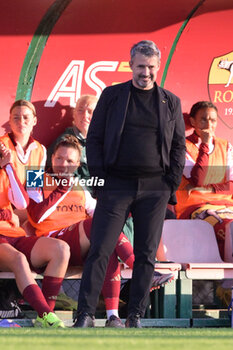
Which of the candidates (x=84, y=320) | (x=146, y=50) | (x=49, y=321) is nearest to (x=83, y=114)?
(x=146, y=50)

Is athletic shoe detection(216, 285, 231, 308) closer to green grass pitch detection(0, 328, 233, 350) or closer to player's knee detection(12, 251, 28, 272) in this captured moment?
player's knee detection(12, 251, 28, 272)

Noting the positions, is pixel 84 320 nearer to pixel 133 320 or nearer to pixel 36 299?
pixel 133 320

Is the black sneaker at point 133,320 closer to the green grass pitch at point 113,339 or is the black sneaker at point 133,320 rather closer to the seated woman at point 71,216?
the seated woman at point 71,216

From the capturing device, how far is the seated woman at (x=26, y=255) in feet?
19.4

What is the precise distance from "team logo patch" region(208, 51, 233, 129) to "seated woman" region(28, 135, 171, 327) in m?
1.53

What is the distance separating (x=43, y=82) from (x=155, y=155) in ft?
7.83

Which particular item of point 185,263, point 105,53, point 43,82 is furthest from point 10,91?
point 185,263

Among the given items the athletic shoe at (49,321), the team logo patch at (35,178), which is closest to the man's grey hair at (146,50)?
the athletic shoe at (49,321)

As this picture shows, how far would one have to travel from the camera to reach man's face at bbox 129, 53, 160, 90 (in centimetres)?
568

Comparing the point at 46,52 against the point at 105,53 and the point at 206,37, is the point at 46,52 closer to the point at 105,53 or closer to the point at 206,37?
the point at 105,53

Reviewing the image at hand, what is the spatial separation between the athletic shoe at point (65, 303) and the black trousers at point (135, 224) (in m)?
1.33

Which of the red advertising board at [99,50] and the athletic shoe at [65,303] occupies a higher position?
the red advertising board at [99,50]

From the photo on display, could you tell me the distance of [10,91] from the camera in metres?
7.77

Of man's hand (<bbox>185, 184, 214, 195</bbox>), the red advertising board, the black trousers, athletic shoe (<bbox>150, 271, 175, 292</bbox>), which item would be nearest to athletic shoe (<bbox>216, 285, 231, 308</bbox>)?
man's hand (<bbox>185, 184, 214, 195</bbox>)
